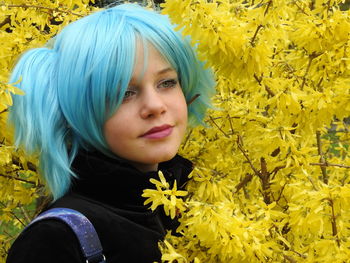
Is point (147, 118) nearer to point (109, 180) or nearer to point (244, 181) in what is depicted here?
point (109, 180)

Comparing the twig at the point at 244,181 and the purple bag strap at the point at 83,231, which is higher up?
the purple bag strap at the point at 83,231

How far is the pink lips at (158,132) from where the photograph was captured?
65.3 inches

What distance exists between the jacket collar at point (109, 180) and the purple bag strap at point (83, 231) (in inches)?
6.1

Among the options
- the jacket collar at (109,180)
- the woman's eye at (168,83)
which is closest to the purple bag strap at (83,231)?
the jacket collar at (109,180)

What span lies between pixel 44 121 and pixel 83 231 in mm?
397

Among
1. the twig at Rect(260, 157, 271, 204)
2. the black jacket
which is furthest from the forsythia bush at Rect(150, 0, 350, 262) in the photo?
the black jacket

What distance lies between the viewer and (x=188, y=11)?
159 cm

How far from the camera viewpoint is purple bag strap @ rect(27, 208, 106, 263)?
145cm

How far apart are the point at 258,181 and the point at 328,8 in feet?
2.25

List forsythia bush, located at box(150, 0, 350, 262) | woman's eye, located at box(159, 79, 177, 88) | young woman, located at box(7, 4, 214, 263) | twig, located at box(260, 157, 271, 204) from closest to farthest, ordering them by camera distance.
A: forsythia bush, located at box(150, 0, 350, 262) → young woman, located at box(7, 4, 214, 263) → woman's eye, located at box(159, 79, 177, 88) → twig, located at box(260, 157, 271, 204)

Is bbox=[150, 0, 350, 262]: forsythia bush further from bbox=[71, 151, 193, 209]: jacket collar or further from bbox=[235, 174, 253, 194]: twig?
bbox=[71, 151, 193, 209]: jacket collar

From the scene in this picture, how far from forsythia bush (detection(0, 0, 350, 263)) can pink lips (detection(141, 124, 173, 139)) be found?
0.16m

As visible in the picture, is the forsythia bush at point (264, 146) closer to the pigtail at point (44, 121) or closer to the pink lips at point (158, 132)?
the pink lips at point (158, 132)

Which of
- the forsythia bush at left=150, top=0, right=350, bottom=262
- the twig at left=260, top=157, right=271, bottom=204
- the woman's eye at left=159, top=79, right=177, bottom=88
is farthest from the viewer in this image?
the twig at left=260, top=157, right=271, bottom=204
